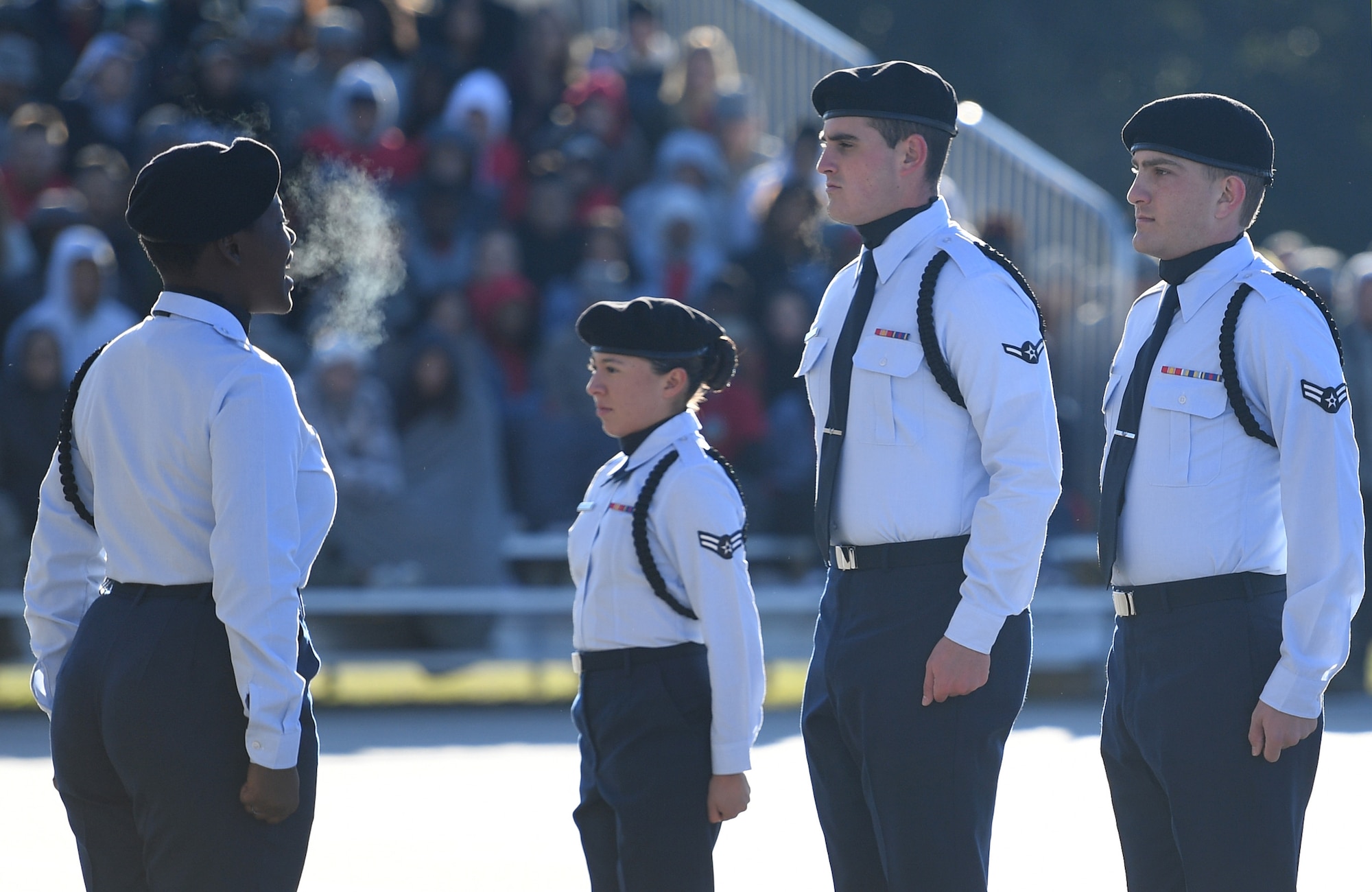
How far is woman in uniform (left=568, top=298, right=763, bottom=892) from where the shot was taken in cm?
388

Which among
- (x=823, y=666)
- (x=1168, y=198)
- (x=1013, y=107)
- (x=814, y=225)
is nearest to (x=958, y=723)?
(x=823, y=666)

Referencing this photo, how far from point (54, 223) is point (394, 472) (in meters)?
2.28

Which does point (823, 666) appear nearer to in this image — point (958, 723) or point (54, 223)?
point (958, 723)

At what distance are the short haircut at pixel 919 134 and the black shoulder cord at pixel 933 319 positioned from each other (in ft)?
0.67

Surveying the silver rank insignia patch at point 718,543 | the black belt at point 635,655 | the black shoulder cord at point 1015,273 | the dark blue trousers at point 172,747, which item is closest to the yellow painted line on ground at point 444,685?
the black belt at point 635,655

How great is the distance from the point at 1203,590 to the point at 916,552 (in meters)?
0.58

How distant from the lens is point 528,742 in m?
8.48

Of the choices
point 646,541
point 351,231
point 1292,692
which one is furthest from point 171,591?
point 351,231

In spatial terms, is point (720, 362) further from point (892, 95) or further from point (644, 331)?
point (892, 95)

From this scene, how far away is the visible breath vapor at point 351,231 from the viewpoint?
1012 cm

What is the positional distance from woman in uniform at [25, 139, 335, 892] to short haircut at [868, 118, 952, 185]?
4.12 feet

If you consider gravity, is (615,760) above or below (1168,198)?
below

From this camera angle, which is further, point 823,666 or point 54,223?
point 54,223

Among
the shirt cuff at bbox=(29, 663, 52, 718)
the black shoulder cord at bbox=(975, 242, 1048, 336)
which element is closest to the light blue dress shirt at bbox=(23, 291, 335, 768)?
the shirt cuff at bbox=(29, 663, 52, 718)
